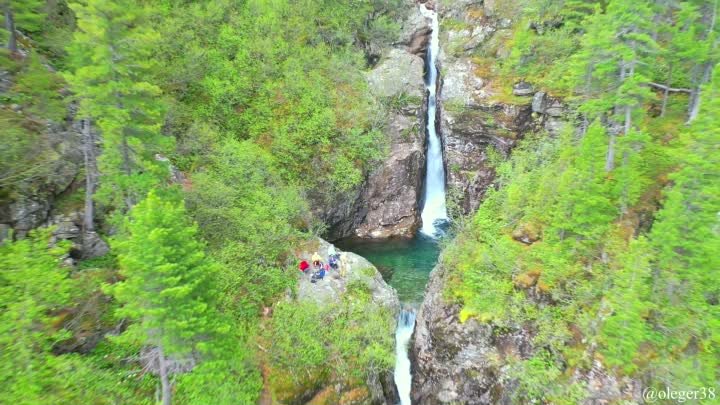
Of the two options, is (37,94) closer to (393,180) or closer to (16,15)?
(16,15)

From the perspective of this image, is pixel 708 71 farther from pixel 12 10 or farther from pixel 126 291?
pixel 12 10

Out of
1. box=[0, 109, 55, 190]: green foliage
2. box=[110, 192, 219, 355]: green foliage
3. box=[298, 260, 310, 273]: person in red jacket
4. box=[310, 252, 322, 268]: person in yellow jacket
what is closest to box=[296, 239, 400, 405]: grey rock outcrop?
box=[298, 260, 310, 273]: person in red jacket

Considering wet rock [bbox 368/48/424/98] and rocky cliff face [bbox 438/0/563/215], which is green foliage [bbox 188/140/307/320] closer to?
rocky cliff face [bbox 438/0/563/215]

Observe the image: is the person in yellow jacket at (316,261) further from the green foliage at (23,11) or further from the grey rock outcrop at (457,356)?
the green foliage at (23,11)

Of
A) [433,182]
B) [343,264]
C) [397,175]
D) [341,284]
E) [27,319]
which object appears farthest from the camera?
[433,182]

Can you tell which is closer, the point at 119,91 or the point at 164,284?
the point at 164,284

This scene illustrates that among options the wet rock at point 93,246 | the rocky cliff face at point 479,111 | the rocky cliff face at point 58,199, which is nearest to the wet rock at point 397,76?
the rocky cliff face at point 479,111

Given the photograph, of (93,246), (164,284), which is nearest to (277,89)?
(93,246)
